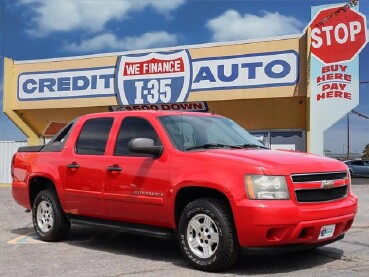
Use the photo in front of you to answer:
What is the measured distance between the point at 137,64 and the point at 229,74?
12.5ft

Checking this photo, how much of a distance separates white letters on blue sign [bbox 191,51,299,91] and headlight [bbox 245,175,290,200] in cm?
1315

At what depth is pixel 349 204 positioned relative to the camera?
5848mm

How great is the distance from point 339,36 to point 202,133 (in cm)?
1316

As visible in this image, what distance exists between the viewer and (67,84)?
21.4 m

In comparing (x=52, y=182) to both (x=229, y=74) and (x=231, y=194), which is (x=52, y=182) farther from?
(x=229, y=74)

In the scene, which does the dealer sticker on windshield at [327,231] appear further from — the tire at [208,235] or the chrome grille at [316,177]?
the tire at [208,235]

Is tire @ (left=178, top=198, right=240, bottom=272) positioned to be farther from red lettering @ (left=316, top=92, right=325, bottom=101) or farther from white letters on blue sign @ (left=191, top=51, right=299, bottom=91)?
red lettering @ (left=316, top=92, right=325, bottom=101)

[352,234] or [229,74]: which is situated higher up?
[229,74]

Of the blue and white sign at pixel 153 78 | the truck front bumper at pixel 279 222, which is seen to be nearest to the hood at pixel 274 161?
the truck front bumper at pixel 279 222

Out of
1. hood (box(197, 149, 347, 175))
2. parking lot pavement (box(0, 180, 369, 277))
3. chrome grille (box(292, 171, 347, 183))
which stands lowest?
parking lot pavement (box(0, 180, 369, 277))

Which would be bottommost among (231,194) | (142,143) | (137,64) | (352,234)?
(352,234)

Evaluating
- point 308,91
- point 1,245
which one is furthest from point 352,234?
point 308,91

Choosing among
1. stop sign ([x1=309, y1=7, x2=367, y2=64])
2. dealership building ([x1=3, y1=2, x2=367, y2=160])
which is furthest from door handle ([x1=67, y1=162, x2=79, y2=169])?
stop sign ([x1=309, y1=7, x2=367, y2=64])

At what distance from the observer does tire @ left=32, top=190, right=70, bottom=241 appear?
7498 millimetres
